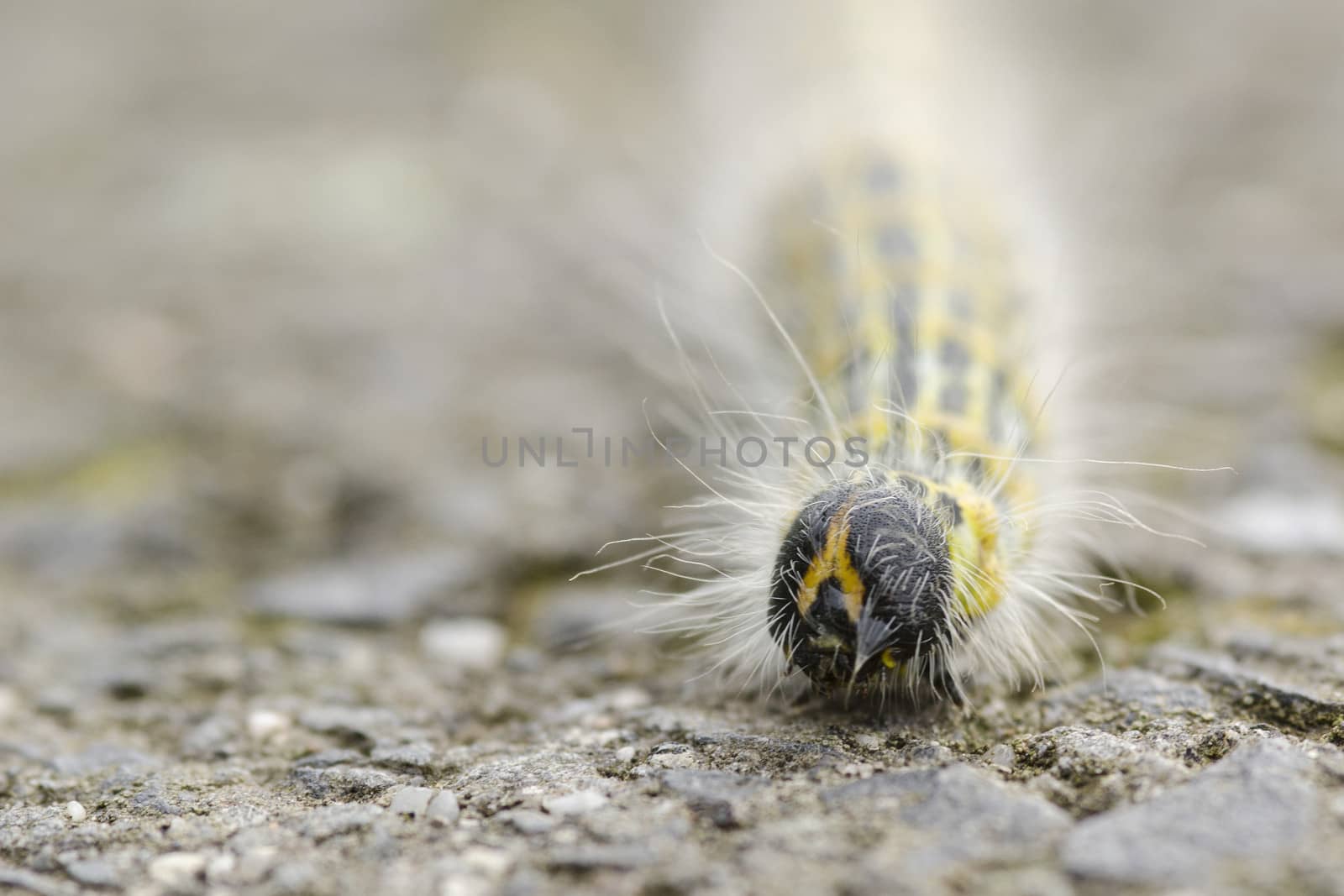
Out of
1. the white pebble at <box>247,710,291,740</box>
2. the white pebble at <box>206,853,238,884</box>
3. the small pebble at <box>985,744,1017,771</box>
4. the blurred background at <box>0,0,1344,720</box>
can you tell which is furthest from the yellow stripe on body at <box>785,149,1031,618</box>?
the white pebble at <box>247,710,291,740</box>

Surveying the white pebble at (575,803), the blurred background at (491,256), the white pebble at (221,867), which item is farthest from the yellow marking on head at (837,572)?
the white pebble at (221,867)

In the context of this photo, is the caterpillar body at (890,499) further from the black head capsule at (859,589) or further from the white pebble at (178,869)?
the white pebble at (178,869)

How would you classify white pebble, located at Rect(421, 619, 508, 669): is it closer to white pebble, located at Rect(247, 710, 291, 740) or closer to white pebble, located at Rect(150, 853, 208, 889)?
white pebble, located at Rect(247, 710, 291, 740)

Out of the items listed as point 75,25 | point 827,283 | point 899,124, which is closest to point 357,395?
point 827,283

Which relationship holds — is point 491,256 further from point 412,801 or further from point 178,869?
point 178,869

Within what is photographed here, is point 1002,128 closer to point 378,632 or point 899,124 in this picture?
point 899,124

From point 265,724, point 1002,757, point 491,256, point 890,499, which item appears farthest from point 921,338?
point 491,256
